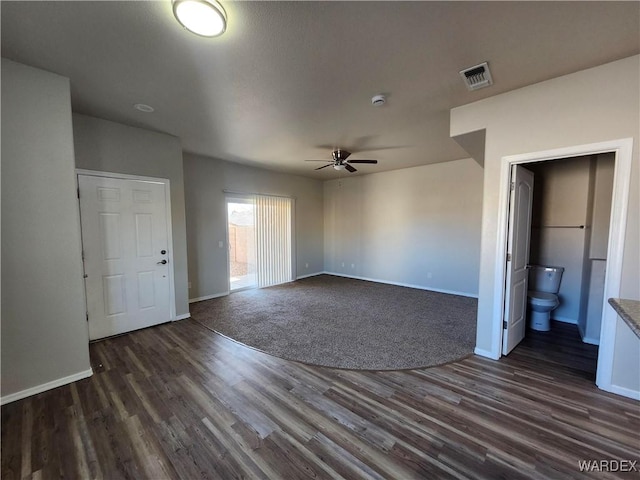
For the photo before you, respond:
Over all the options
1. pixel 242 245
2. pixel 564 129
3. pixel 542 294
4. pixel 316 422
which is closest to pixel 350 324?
pixel 316 422

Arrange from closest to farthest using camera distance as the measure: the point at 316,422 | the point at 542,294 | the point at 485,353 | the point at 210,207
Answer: the point at 316,422, the point at 485,353, the point at 542,294, the point at 210,207

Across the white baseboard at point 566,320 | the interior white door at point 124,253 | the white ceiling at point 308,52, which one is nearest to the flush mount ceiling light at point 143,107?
the white ceiling at point 308,52

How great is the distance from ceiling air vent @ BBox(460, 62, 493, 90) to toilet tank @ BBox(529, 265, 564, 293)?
285 cm

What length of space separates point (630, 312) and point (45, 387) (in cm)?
416

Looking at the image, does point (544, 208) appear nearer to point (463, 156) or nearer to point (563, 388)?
point (463, 156)

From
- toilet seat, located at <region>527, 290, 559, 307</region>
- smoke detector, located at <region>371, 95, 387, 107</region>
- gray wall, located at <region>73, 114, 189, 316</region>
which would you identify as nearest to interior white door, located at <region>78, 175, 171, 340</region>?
gray wall, located at <region>73, 114, 189, 316</region>

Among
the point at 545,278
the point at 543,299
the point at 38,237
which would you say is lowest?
the point at 543,299

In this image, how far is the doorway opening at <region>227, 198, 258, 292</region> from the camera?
18.3 feet

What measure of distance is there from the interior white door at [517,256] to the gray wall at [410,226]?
6.66ft

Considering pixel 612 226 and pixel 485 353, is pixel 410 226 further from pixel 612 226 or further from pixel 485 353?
pixel 612 226

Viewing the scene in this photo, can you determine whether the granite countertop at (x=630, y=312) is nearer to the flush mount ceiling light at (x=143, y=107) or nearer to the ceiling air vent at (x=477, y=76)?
the ceiling air vent at (x=477, y=76)

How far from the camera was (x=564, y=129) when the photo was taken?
2.23 metres

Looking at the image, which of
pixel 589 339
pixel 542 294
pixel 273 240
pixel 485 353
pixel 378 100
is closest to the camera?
pixel 378 100

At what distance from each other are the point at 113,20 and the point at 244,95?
1.08 m
